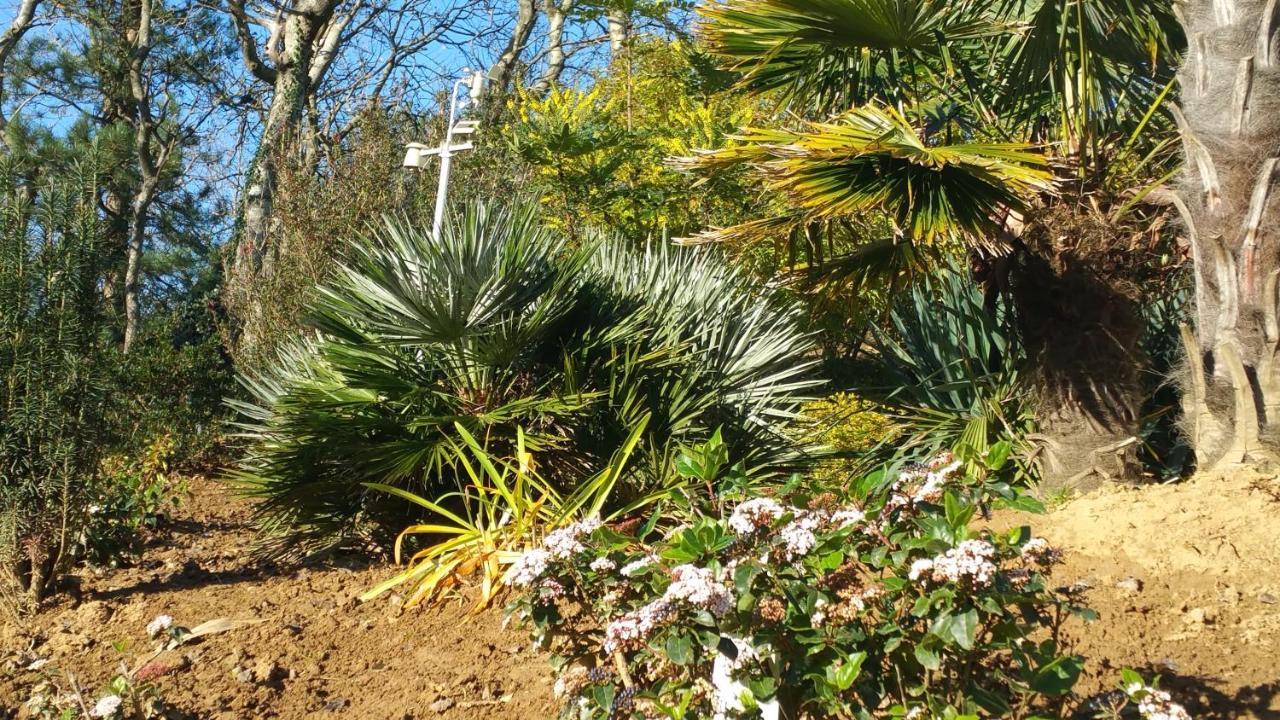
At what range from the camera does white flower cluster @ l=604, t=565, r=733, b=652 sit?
2.36m

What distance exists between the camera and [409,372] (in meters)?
5.97

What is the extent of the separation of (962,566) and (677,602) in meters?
Answer: 0.60

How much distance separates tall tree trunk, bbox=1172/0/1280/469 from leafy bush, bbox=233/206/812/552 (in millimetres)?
2210

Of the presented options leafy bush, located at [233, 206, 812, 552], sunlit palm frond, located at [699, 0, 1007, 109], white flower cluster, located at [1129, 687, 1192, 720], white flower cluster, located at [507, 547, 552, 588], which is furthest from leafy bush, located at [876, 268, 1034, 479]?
white flower cluster, located at [507, 547, 552, 588]

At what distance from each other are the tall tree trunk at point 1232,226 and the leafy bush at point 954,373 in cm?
122

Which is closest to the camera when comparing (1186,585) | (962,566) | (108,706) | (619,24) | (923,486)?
(962,566)

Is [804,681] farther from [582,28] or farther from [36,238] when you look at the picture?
[582,28]

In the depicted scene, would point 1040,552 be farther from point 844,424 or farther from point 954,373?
point 844,424

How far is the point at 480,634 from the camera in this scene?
4.58m

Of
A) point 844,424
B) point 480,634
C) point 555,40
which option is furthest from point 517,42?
point 480,634

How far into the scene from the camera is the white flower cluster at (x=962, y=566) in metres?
2.24

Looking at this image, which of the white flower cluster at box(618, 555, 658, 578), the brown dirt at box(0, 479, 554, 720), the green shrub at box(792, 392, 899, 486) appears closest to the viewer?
the white flower cluster at box(618, 555, 658, 578)

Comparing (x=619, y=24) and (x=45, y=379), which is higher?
(x=619, y=24)

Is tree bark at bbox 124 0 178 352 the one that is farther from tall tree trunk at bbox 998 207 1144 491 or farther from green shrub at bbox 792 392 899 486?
tall tree trunk at bbox 998 207 1144 491
